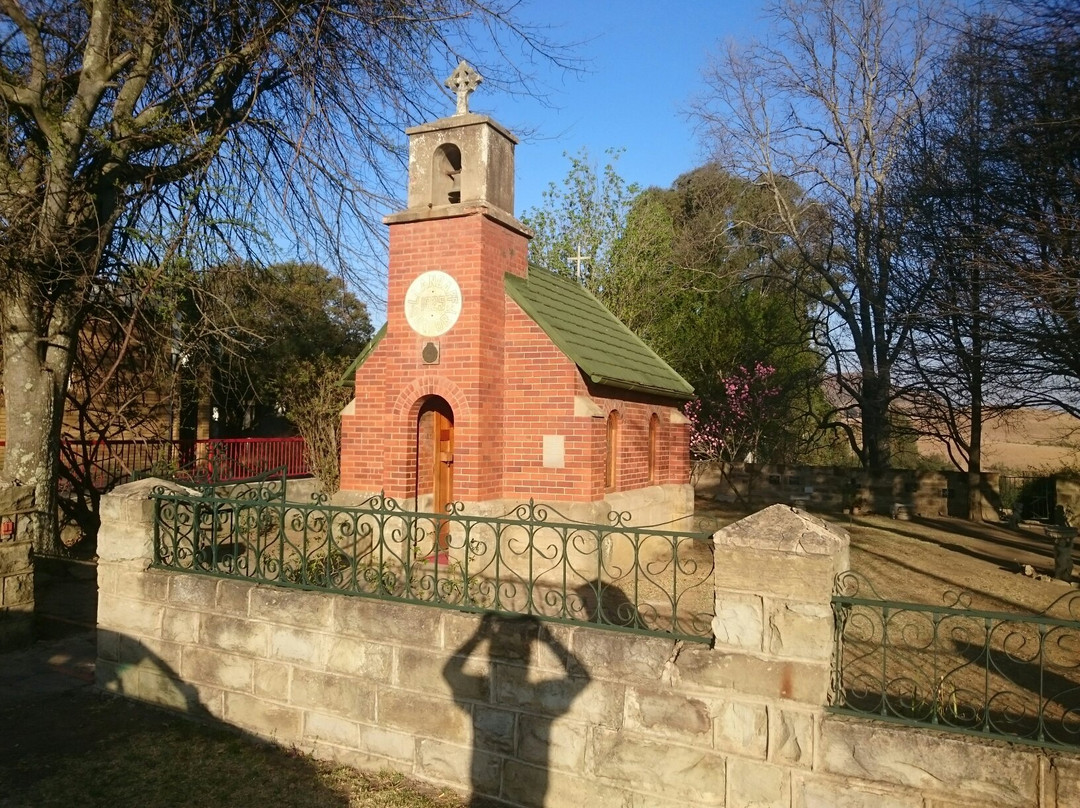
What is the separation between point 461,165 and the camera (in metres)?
10.3

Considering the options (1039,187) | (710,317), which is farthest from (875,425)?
(1039,187)

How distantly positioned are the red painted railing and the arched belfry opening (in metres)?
4.89

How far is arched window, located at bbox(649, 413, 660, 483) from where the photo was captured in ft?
42.5

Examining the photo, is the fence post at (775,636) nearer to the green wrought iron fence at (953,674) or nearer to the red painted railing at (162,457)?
the green wrought iron fence at (953,674)

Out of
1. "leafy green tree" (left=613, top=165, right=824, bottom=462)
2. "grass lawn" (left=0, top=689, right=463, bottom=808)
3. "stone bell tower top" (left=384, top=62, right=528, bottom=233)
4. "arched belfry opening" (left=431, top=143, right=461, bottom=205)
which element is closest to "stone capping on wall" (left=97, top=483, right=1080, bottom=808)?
"grass lawn" (left=0, top=689, right=463, bottom=808)

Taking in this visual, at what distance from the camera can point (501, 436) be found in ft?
33.4

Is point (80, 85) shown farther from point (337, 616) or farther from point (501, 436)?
point (337, 616)

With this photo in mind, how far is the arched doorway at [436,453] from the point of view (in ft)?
33.9

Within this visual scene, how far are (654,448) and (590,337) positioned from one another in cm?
260

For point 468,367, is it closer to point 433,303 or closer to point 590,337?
point 433,303

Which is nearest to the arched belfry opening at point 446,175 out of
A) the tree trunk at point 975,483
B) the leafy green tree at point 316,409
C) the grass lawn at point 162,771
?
the grass lawn at point 162,771

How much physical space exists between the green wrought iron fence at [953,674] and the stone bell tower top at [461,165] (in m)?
6.59

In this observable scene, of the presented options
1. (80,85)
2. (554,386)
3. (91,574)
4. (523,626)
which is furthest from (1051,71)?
(91,574)

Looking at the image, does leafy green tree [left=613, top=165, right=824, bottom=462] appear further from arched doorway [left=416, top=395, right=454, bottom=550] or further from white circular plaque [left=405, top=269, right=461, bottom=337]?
white circular plaque [left=405, top=269, right=461, bottom=337]
